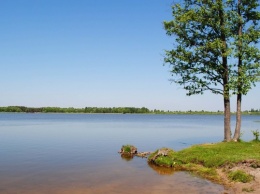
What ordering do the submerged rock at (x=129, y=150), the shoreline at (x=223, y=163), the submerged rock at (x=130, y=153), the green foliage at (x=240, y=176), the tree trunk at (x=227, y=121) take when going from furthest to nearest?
the submerged rock at (x=129, y=150) < the submerged rock at (x=130, y=153) < the tree trunk at (x=227, y=121) < the green foliage at (x=240, y=176) < the shoreline at (x=223, y=163)

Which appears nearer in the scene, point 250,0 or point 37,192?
point 37,192

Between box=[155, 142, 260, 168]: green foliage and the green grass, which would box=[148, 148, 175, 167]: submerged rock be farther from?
the green grass

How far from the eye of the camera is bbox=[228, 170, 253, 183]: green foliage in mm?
18869

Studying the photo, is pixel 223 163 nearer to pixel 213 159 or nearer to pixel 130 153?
pixel 213 159

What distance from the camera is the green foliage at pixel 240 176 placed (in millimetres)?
18869

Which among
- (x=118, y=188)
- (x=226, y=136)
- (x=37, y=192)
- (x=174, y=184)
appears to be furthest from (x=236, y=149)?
(x=37, y=192)

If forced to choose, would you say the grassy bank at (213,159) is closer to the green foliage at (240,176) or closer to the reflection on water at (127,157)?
the green foliage at (240,176)

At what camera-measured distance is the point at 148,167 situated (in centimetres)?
2558

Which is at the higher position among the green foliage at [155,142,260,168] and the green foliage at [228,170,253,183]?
the green foliage at [155,142,260,168]

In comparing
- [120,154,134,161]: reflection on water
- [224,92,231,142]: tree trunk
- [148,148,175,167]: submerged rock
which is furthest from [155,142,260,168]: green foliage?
[120,154,134,161]: reflection on water

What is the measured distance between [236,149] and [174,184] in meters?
8.63

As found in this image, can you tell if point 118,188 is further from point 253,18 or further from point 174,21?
point 253,18

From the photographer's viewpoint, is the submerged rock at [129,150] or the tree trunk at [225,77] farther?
the submerged rock at [129,150]

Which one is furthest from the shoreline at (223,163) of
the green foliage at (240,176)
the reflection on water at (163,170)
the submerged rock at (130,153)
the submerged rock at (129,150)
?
the submerged rock at (129,150)
